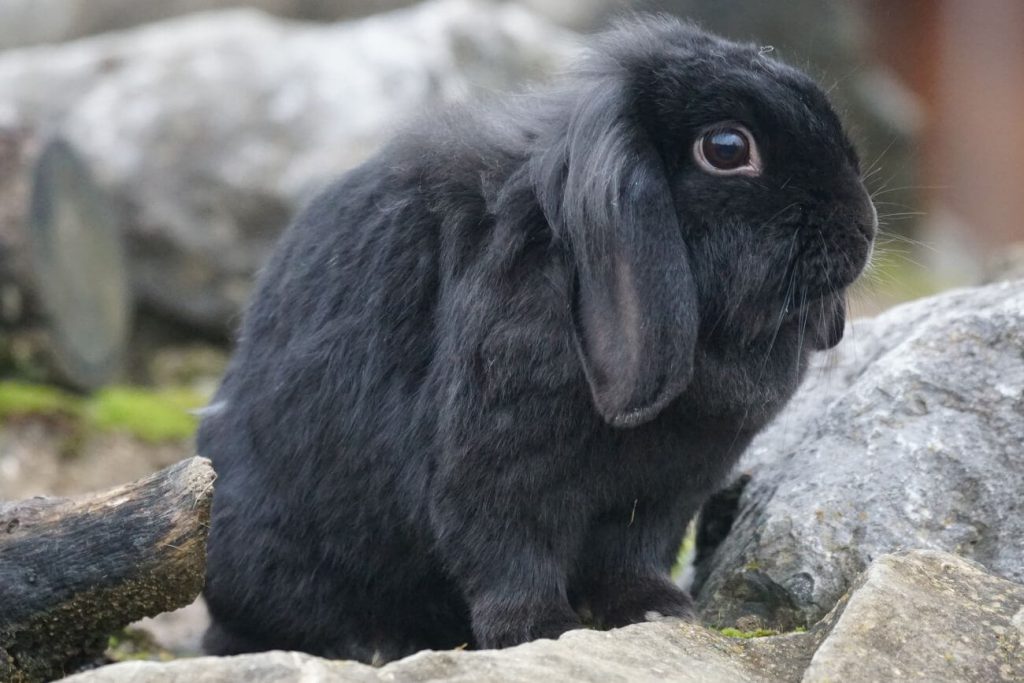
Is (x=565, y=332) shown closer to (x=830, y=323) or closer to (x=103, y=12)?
(x=830, y=323)

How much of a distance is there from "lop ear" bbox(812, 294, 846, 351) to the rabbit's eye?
1.45ft

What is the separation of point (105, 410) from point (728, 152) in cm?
516

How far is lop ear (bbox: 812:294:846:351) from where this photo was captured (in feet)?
12.1

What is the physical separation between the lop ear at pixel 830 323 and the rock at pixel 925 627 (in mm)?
739

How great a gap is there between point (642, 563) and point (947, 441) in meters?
0.96

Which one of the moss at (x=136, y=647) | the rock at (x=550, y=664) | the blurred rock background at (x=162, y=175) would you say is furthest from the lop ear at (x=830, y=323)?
the moss at (x=136, y=647)

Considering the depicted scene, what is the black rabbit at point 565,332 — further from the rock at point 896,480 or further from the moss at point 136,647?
the moss at point 136,647

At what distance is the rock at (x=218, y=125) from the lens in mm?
8836

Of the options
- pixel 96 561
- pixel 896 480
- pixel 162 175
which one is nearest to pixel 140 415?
pixel 162 175

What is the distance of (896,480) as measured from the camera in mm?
3920

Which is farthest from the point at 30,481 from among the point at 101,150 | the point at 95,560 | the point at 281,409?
the point at 95,560

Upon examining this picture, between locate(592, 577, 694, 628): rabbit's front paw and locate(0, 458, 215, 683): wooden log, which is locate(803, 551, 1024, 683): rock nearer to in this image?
locate(592, 577, 694, 628): rabbit's front paw

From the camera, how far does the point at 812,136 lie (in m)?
3.51

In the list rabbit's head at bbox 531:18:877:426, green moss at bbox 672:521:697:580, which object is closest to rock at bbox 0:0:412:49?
green moss at bbox 672:521:697:580
